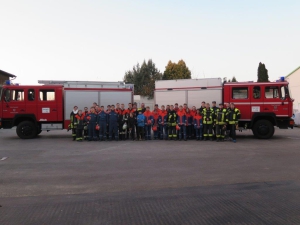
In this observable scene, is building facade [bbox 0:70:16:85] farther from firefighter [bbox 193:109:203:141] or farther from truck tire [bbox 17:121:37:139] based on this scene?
firefighter [bbox 193:109:203:141]

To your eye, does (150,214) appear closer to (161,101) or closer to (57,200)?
(57,200)

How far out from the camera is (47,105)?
1548 cm

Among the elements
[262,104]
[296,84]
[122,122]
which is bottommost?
[122,122]

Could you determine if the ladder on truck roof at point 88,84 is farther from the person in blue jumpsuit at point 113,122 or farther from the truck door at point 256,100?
the truck door at point 256,100

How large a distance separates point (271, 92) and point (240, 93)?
1.42 meters

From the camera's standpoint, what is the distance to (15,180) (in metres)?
7.14

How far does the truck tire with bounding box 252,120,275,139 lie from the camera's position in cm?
1465

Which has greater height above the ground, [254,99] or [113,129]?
[254,99]

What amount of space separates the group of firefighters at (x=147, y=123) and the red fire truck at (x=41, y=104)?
3.09ft

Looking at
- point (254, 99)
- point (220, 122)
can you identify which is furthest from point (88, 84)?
point (254, 99)

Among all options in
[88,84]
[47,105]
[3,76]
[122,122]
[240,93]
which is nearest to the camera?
[122,122]

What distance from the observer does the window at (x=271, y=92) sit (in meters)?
14.6

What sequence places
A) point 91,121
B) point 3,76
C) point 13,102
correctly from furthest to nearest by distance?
1. point 3,76
2. point 13,102
3. point 91,121

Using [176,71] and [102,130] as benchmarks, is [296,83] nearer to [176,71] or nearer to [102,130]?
[176,71]
